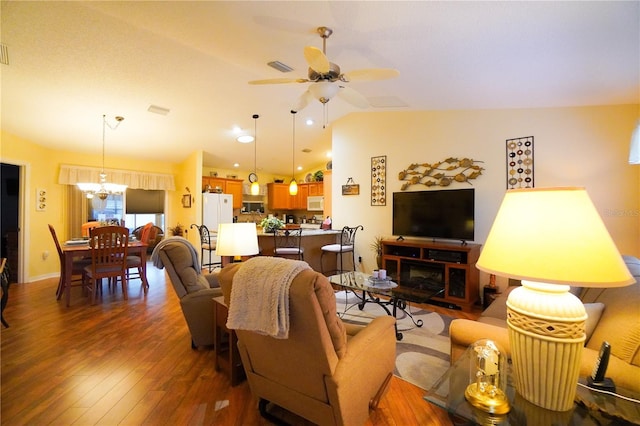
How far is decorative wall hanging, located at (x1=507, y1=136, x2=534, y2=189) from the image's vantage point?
140 inches

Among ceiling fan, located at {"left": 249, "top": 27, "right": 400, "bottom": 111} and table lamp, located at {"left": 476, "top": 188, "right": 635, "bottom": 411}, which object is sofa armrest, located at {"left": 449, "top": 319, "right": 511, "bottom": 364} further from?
ceiling fan, located at {"left": 249, "top": 27, "right": 400, "bottom": 111}

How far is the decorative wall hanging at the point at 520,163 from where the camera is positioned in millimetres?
3568

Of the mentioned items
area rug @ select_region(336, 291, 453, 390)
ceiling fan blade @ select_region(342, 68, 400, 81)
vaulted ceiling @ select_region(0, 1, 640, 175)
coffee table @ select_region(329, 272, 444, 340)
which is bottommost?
area rug @ select_region(336, 291, 453, 390)

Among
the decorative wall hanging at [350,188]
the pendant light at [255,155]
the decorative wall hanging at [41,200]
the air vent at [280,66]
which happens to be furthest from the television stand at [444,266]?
the decorative wall hanging at [41,200]

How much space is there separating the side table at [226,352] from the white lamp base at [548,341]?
1750 millimetres

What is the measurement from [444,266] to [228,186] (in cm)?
582

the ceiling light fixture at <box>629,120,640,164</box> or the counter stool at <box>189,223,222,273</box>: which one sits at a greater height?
the ceiling light fixture at <box>629,120,640,164</box>

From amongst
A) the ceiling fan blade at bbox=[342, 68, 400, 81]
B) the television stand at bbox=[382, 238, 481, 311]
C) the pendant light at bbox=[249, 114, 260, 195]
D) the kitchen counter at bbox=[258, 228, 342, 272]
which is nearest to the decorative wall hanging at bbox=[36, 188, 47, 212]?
the pendant light at bbox=[249, 114, 260, 195]

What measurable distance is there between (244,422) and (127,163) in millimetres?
6651

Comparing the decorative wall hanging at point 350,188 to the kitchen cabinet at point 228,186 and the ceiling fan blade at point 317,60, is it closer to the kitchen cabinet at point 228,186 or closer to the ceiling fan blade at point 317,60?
the ceiling fan blade at point 317,60

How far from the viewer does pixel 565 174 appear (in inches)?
133

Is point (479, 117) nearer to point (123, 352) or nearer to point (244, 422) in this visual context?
point (244, 422)

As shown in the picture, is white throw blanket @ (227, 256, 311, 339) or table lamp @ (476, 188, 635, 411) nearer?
table lamp @ (476, 188, 635, 411)

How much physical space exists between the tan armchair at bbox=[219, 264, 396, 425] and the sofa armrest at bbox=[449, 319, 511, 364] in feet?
1.46
